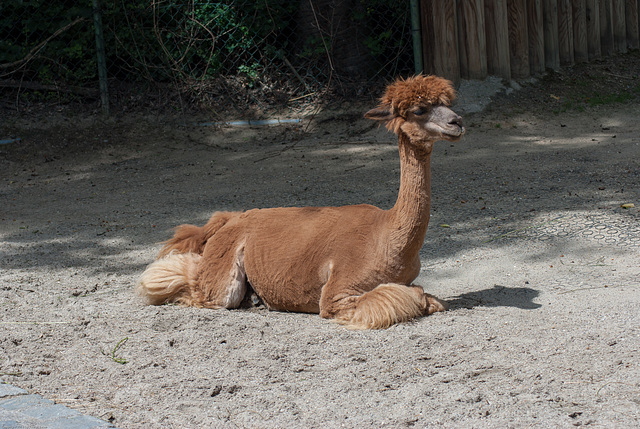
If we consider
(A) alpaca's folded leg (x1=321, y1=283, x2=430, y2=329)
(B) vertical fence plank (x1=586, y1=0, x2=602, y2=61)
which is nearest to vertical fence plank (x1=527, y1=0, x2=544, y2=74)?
(B) vertical fence plank (x1=586, y1=0, x2=602, y2=61)

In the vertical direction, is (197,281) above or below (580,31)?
below

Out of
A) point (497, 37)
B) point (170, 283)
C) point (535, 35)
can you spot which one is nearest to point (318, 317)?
point (170, 283)

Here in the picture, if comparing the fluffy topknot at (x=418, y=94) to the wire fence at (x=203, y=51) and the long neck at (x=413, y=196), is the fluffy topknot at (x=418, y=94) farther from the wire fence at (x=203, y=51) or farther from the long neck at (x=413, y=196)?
the wire fence at (x=203, y=51)

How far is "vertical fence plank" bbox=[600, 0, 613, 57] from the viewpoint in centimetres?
991

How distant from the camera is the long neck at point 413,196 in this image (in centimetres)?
374

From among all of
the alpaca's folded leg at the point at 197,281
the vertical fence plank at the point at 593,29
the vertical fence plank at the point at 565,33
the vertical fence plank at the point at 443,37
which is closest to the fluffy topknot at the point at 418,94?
the alpaca's folded leg at the point at 197,281

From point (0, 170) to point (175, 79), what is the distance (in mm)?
2756

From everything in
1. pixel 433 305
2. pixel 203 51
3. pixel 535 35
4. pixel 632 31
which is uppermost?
pixel 203 51

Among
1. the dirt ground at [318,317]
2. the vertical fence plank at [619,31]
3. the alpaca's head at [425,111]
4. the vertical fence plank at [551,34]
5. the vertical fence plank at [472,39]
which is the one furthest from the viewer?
the vertical fence plank at [619,31]

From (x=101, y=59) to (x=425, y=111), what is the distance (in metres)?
7.29

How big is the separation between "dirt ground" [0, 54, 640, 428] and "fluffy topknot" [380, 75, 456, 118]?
1.19 metres

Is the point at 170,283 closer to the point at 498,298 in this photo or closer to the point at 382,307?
the point at 382,307

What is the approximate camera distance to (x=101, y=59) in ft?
31.9

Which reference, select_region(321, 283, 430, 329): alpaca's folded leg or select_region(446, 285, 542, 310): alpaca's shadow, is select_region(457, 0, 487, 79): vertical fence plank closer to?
select_region(446, 285, 542, 310): alpaca's shadow
